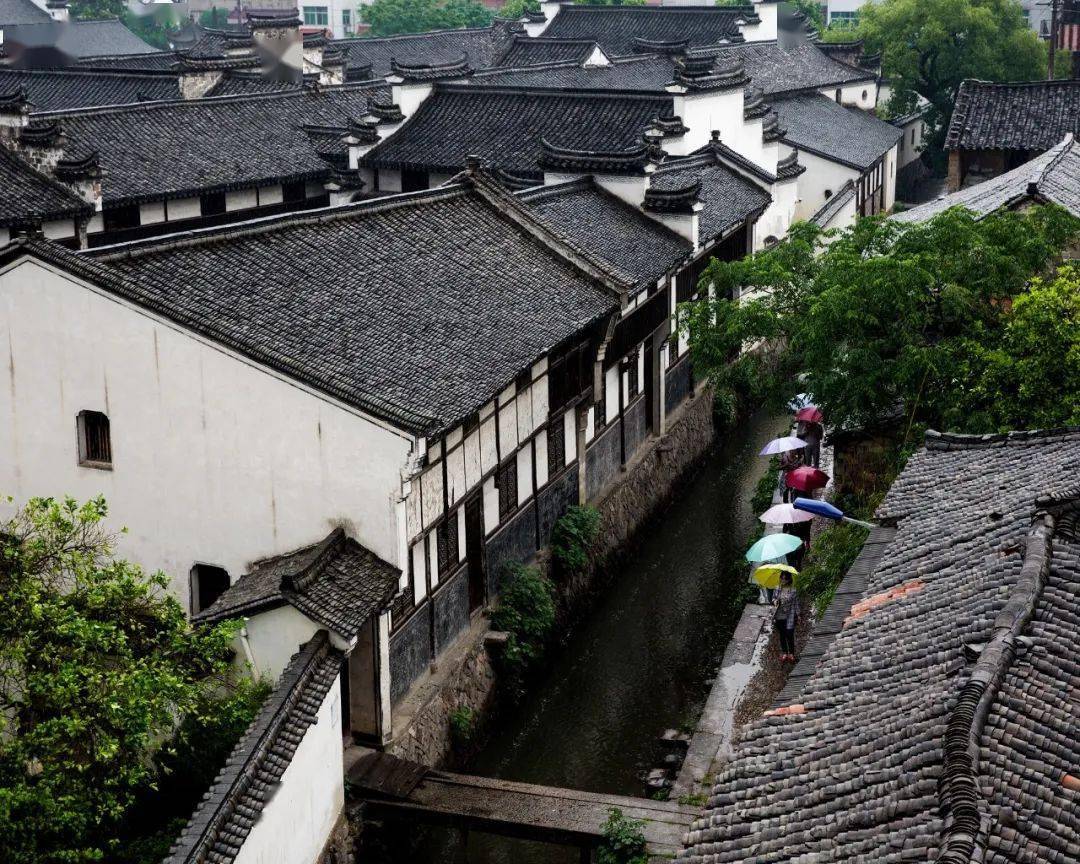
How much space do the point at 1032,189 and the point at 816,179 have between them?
27555 millimetres

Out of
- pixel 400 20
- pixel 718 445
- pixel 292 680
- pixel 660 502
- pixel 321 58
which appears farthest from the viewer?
pixel 400 20

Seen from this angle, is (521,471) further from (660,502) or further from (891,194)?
(891,194)

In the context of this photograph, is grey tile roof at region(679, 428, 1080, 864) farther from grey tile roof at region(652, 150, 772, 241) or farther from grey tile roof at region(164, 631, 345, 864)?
grey tile roof at region(652, 150, 772, 241)

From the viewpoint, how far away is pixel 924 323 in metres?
26.4

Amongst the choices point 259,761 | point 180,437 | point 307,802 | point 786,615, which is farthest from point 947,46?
point 259,761

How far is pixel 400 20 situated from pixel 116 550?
Result: 8726 cm

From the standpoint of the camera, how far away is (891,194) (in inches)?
2601

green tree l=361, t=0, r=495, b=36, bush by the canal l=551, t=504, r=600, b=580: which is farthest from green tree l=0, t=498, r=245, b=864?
green tree l=361, t=0, r=495, b=36

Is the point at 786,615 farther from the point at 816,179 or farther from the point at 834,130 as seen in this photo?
the point at 834,130

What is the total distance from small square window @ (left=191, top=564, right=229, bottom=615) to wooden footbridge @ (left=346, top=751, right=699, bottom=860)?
338cm

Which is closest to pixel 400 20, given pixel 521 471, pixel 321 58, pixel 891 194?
pixel 321 58

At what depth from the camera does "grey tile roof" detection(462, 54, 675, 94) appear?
54531mm

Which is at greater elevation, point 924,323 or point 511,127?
point 511,127

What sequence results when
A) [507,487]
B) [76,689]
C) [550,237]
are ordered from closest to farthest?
[76,689], [507,487], [550,237]
